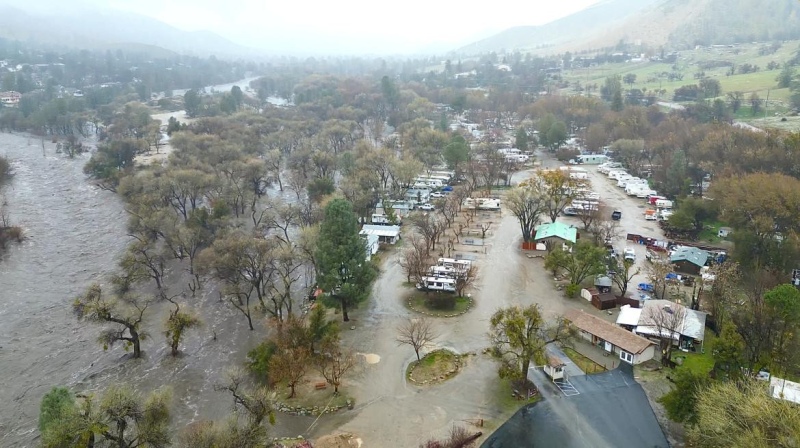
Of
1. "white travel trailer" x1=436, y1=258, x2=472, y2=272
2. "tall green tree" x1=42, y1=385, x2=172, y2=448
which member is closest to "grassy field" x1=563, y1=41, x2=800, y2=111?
"white travel trailer" x1=436, y1=258, x2=472, y2=272

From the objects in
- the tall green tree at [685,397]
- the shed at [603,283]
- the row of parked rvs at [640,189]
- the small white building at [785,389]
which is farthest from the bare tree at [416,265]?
the row of parked rvs at [640,189]

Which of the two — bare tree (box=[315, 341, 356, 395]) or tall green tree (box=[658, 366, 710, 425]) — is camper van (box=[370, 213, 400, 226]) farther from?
tall green tree (box=[658, 366, 710, 425])

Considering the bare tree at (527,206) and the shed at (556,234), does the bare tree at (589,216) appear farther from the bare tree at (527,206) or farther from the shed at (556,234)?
the bare tree at (527,206)

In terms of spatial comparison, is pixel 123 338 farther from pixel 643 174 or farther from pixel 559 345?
pixel 643 174

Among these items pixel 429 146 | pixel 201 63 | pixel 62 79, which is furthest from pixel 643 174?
pixel 201 63

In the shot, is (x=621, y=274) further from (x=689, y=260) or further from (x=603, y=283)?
(x=689, y=260)

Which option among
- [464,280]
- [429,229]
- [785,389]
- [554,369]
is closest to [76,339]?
[464,280]
